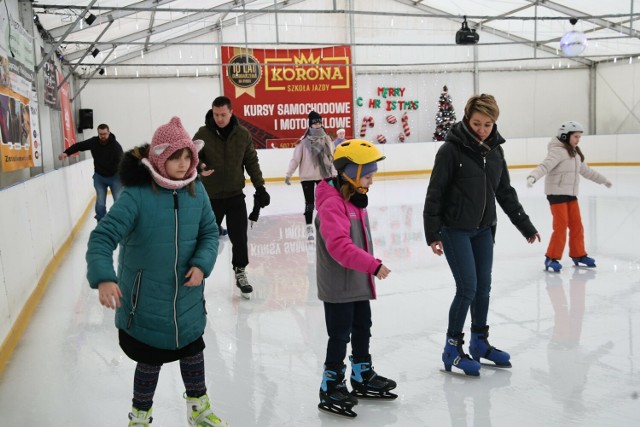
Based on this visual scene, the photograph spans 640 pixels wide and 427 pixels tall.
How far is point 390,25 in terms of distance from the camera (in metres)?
18.0

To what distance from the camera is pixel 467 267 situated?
9.03ft

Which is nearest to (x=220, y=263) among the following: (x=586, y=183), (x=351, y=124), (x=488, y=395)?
(x=488, y=395)

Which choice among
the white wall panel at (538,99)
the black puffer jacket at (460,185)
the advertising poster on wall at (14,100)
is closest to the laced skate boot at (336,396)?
the black puffer jacket at (460,185)

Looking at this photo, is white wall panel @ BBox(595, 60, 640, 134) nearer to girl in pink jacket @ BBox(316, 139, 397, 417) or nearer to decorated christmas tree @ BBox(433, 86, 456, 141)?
decorated christmas tree @ BBox(433, 86, 456, 141)

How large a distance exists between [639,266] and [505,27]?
14618 mm

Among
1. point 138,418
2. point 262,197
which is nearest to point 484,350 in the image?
point 138,418

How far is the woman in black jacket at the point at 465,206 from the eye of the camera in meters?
2.74

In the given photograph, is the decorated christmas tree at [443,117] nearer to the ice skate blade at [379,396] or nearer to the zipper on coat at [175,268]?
the ice skate blade at [379,396]

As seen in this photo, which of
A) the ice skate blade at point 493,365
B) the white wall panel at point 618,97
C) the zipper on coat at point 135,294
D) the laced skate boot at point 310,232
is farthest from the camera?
the white wall panel at point 618,97

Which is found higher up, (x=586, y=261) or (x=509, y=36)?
(x=509, y=36)

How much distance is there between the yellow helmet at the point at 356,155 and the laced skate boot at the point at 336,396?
2.40 feet

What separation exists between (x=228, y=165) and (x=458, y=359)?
2.02m

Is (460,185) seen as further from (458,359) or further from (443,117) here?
(443,117)

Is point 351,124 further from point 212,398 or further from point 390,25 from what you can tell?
point 212,398
